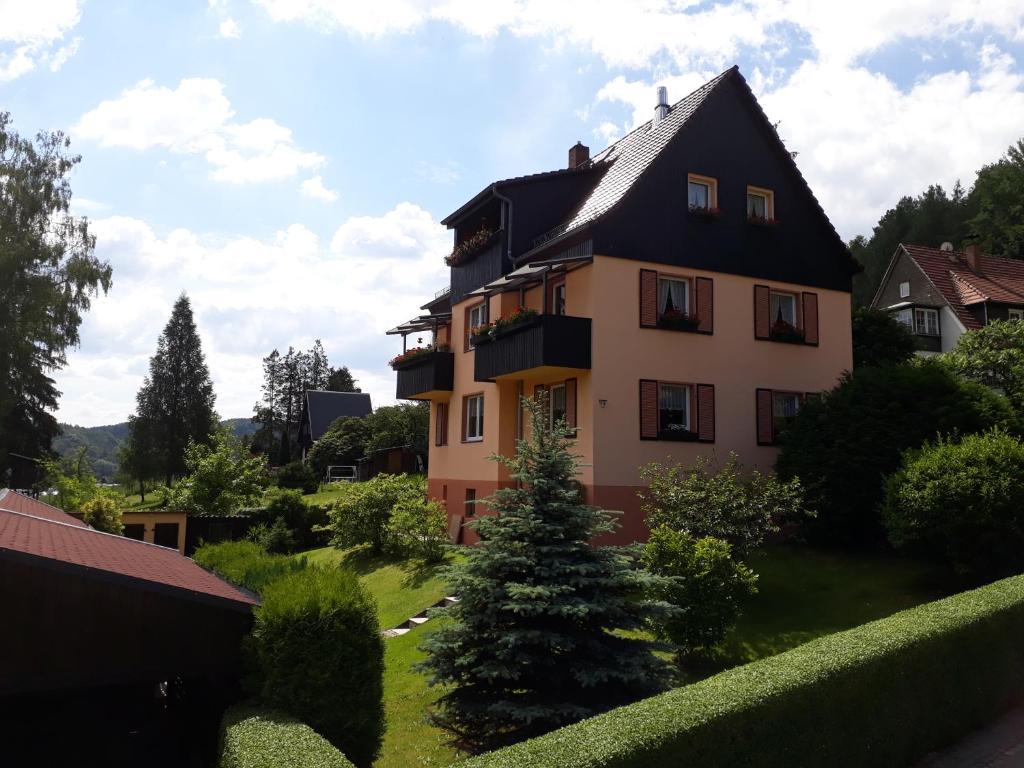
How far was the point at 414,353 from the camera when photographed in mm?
27219

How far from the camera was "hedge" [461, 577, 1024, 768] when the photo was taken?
5.79 m

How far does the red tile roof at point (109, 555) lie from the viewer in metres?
6.91

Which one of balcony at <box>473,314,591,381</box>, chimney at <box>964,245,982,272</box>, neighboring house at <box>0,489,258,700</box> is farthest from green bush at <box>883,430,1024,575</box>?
chimney at <box>964,245,982,272</box>

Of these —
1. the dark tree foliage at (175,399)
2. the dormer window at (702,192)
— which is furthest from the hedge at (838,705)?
the dark tree foliage at (175,399)

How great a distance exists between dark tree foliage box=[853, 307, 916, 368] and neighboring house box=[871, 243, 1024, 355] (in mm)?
13334

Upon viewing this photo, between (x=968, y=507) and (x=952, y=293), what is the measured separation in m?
33.0

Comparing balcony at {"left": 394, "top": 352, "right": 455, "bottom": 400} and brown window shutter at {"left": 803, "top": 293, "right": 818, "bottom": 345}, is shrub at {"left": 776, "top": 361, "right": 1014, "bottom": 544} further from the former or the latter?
balcony at {"left": 394, "top": 352, "right": 455, "bottom": 400}

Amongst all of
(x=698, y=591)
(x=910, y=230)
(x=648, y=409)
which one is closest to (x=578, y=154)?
(x=648, y=409)

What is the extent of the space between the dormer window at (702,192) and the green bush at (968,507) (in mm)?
9924

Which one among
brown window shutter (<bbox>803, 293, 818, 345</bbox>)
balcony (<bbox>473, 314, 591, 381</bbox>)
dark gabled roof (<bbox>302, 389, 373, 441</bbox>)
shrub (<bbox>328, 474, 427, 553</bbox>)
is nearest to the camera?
balcony (<bbox>473, 314, 591, 381</bbox>)

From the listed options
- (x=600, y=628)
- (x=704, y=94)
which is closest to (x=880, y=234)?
(x=704, y=94)

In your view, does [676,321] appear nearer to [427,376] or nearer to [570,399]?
[570,399]

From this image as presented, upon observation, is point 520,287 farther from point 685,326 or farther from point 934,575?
point 934,575

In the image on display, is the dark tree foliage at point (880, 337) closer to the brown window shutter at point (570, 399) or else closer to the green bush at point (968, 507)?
the brown window shutter at point (570, 399)
